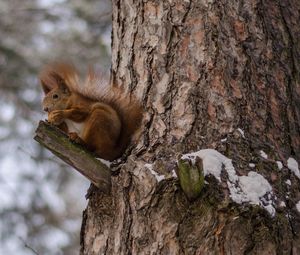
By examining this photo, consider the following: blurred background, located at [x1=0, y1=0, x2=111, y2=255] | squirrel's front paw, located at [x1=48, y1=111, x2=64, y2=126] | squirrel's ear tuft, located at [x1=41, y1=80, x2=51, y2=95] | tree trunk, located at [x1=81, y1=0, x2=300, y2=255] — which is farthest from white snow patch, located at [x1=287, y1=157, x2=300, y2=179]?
blurred background, located at [x1=0, y1=0, x2=111, y2=255]

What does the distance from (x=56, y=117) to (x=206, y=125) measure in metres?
0.61

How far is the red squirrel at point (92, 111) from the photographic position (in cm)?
234

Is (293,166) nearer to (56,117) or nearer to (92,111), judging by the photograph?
(92,111)

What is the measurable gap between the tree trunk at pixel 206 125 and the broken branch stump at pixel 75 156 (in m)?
0.04

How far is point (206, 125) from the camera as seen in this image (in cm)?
219

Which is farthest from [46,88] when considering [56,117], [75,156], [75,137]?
[75,156]

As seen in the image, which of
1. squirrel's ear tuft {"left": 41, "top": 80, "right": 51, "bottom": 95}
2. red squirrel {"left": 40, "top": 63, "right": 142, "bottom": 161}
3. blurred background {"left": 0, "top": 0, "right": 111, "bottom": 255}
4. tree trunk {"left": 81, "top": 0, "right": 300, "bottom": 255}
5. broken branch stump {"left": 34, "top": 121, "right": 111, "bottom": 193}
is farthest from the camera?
blurred background {"left": 0, "top": 0, "right": 111, "bottom": 255}

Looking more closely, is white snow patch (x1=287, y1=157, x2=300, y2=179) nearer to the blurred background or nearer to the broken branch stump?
the broken branch stump

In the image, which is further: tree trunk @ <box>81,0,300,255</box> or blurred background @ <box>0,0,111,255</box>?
blurred background @ <box>0,0,111,255</box>

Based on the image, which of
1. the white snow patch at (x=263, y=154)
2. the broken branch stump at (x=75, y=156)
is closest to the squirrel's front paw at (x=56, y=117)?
the broken branch stump at (x=75, y=156)

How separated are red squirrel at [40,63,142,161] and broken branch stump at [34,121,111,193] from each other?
0.09m

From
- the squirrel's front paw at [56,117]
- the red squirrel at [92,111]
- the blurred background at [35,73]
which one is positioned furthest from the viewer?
the blurred background at [35,73]

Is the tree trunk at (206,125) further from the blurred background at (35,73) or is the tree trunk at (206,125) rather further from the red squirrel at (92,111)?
the blurred background at (35,73)

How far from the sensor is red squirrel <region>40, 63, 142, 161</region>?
2.34 meters
